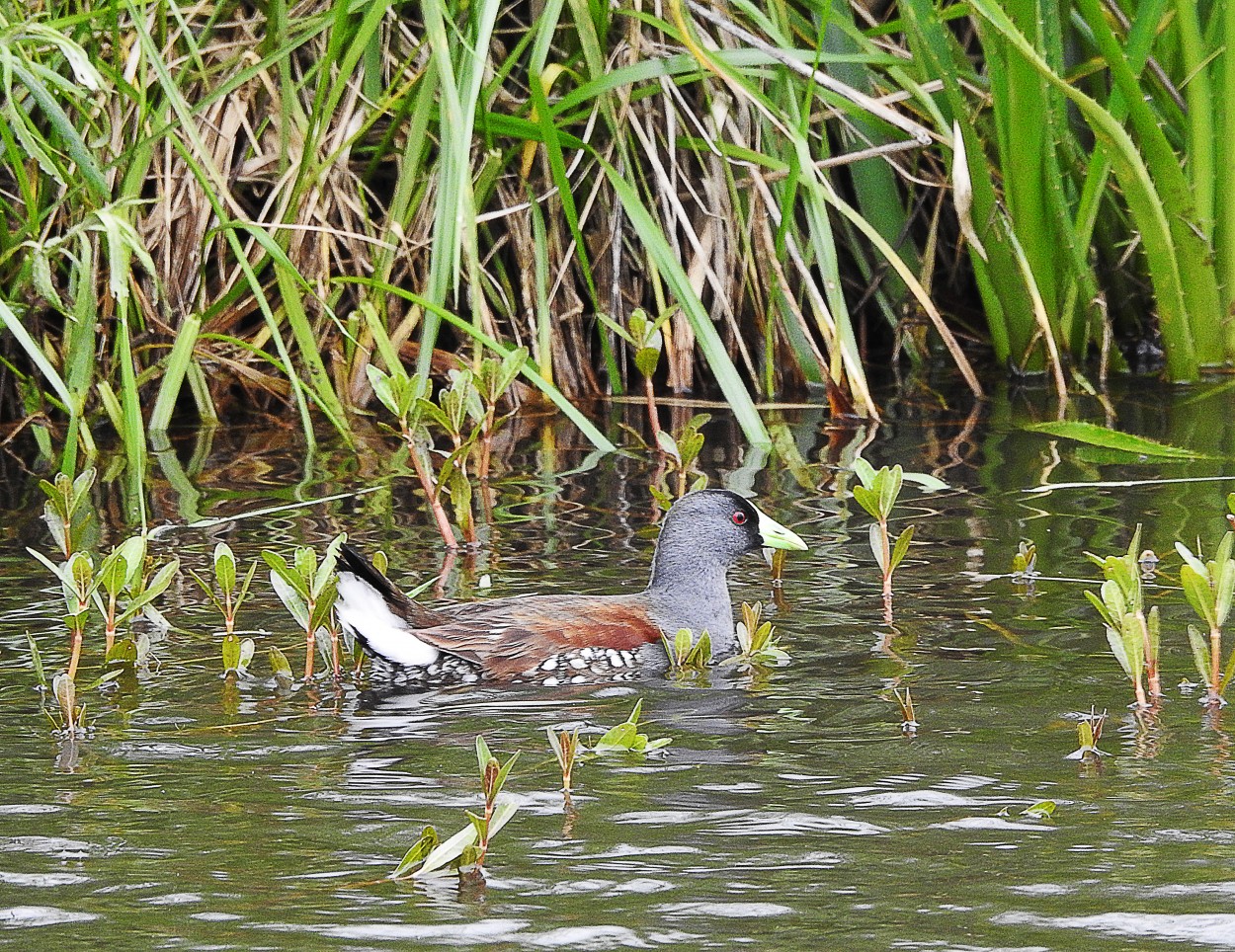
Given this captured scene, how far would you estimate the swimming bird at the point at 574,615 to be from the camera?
171 inches

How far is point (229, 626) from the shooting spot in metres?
4.50

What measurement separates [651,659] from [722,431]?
3.11m

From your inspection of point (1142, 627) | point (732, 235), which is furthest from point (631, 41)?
point (1142, 627)

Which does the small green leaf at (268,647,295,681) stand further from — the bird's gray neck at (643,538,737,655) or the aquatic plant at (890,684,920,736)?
the aquatic plant at (890,684,920,736)

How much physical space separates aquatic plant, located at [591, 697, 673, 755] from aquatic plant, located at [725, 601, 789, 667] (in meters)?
0.80

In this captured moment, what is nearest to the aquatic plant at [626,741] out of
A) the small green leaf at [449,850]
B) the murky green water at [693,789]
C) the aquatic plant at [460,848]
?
the murky green water at [693,789]

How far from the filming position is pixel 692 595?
16.2 ft

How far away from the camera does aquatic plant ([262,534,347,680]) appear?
4.16 meters

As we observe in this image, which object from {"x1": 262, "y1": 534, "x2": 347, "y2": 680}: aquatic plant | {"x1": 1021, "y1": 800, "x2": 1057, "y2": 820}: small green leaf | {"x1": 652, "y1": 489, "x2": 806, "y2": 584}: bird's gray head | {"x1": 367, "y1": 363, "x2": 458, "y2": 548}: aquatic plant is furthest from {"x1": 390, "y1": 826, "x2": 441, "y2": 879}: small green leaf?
{"x1": 367, "y1": 363, "x2": 458, "y2": 548}: aquatic plant

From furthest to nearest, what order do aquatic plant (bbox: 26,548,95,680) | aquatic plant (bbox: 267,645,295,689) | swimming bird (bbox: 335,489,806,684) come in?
1. swimming bird (bbox: 335,489,806,684)
2. aquatic plant (bbox: 267,645,295,689)
3. aquatic plant (bbox: 26,548,95,680)

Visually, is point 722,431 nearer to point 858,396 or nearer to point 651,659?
point 858,396

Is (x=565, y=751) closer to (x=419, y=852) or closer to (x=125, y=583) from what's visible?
(x=419, y=852)

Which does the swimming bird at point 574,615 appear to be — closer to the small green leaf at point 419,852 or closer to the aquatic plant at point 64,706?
the aquatic plant at point 64,706

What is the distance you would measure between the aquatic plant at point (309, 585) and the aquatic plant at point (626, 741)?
0.87 m
